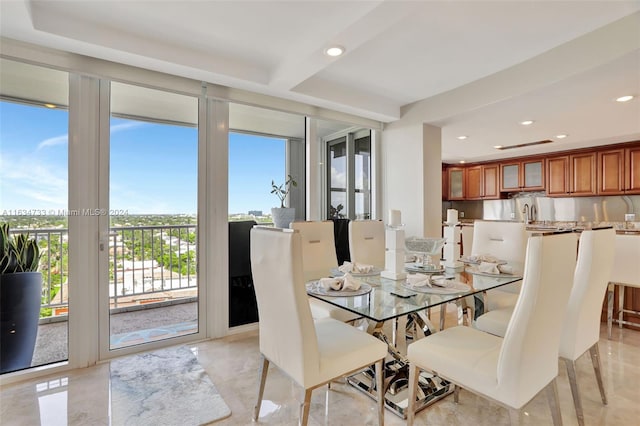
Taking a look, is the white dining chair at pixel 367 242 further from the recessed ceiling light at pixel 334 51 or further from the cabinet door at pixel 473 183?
the cabinet door at pixel 473 183

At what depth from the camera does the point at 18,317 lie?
217 centimetres

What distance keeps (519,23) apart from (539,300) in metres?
1.89

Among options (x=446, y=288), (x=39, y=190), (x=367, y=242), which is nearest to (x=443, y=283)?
(x=446, y=288)

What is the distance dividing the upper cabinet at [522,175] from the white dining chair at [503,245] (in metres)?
3.97

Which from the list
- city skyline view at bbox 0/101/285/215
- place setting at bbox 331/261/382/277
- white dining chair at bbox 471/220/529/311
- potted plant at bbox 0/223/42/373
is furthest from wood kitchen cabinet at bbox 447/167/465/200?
potted plant at bbox 0/223/42/373

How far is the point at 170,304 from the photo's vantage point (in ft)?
9.78

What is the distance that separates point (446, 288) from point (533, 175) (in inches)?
214

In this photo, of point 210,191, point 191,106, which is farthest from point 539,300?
point 191,106

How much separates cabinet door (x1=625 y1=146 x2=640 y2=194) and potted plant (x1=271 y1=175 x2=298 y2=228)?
17.5 feet

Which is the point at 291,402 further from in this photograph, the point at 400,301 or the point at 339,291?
the point at 400,301

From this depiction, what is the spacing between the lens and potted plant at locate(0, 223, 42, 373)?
2115mm

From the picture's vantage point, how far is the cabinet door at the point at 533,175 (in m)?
5.82

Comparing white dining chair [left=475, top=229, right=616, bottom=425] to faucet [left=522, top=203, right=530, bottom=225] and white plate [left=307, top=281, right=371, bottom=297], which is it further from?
faucet [left=522, top=203, right=530, bottom=225]

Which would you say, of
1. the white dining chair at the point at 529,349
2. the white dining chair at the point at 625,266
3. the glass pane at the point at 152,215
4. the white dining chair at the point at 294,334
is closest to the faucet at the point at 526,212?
the white dining chair at the point at 625,266
